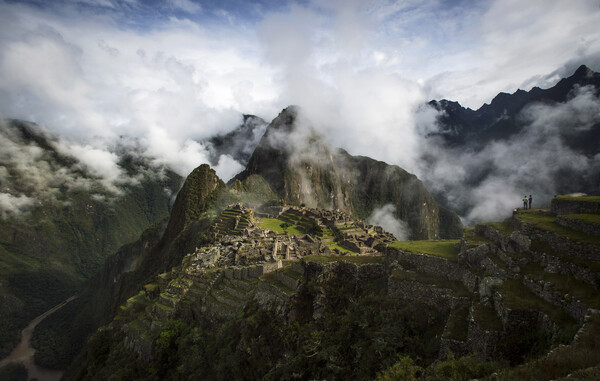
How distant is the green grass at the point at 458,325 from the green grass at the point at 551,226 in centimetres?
446

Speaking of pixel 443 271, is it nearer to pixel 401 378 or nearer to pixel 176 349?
pixel 401 378

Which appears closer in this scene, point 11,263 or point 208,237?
point 208,237

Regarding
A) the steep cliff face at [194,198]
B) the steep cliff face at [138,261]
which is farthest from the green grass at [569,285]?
the steep cliff face at [194,198]

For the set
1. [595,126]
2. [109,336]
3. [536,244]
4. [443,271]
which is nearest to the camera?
[536,244]

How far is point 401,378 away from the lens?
9945mm

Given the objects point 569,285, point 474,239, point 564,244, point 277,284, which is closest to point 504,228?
point 474,239

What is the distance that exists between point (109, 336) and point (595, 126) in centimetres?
14655

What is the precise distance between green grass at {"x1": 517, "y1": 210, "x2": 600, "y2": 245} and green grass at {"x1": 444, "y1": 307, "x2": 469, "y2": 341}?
4457 millimetres

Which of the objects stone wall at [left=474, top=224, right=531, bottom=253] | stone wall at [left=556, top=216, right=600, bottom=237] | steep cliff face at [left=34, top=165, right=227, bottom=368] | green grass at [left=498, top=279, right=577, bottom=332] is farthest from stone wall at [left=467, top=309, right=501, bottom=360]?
steep cliff face at [left=34, top=165, right=227, bottom=368]

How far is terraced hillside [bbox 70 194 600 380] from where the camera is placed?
9398 millimetres

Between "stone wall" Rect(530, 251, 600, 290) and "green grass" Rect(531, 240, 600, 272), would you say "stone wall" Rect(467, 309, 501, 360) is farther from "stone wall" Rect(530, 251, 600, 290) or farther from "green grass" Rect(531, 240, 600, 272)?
"green grass" Rect(531, 240, 600, 272)

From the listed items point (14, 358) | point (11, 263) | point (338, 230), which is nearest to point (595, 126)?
point (338, 230)

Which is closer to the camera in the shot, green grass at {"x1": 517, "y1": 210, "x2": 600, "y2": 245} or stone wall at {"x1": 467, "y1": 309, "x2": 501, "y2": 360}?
stone wall at {"x1": 467, "y1": 309, "x2": 501, "y2": 360}

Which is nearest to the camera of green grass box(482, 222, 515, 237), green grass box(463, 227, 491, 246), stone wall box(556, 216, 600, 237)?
stone wall box(556, 216, 600, 237)
